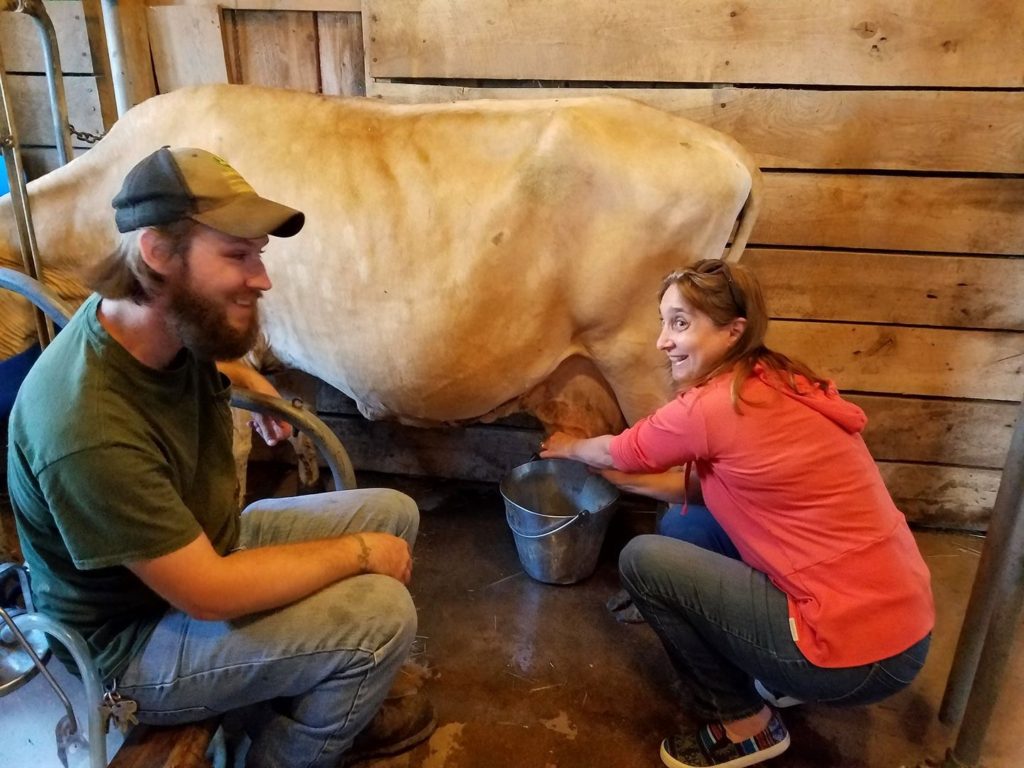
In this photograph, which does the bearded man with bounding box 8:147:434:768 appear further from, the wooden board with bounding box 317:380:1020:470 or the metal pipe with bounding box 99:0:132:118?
the wooden board with bounding box 317:380:1020:470

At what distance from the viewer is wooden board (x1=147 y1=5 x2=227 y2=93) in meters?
2.46

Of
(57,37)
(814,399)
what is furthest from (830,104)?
(57,37)

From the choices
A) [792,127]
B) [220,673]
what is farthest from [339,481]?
[792,127]

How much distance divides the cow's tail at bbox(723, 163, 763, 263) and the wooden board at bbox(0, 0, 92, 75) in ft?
7.18

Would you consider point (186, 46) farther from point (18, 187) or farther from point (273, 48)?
point (18, 187)

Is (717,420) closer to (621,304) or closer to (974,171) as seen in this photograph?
(621,304)

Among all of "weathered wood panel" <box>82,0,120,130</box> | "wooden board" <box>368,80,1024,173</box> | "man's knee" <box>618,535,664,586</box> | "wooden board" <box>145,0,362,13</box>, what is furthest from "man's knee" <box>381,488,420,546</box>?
"weathered wood panel" <box>82,0,120,130</box>

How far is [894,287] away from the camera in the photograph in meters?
2.49

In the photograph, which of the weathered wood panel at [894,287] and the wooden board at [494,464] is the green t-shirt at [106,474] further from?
the weathered wood panel at [894,287]

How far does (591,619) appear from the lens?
238 centimetres

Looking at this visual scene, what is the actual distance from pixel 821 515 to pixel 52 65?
2.30 metres

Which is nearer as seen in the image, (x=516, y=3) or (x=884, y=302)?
(x=516, y=3)

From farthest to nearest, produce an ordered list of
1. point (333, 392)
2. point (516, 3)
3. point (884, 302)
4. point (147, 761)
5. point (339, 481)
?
point (333, 392) < point (884, 302) < point (516, 3) < point (339, 481) < point (147, 761)

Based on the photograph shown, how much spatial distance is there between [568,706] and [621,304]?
3.62 ft
